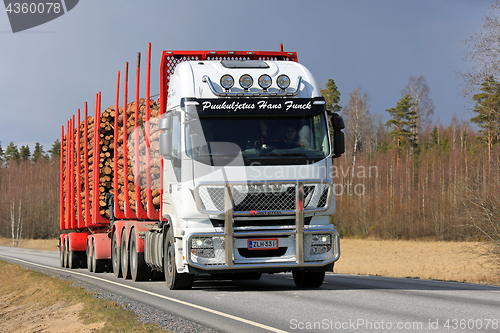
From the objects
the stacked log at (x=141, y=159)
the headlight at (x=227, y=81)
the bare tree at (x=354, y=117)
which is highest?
the bare tree at (x=354, y=117)

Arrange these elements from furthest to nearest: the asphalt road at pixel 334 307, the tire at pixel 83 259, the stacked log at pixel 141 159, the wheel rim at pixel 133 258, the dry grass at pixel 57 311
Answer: the tire at pixel 83 259 → the wheel rim at pixel 133 258 → the stacked log at pixel 141 159 → the dry grass at pixel 57 311 → the asphalt road at pixel 334 307

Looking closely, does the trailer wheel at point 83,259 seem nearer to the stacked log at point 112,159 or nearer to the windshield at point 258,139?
the stacked log at point 112,159

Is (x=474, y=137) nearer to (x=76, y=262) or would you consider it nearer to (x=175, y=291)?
(x=76, y=262)

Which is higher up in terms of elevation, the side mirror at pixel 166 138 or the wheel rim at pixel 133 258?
the side mirror at pixel 166 138

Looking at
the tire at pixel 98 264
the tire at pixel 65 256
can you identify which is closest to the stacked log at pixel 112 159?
the tire at pixel 98 264

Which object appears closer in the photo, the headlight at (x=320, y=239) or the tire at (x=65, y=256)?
the headlight at (x=320, y=239)

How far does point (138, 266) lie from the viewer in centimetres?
1359

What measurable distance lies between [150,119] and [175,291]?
4.29m

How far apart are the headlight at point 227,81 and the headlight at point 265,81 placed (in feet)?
1.69

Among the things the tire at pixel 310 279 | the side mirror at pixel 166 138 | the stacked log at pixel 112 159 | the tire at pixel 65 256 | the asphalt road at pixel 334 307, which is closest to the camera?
the asphalt road at pixel 334 307

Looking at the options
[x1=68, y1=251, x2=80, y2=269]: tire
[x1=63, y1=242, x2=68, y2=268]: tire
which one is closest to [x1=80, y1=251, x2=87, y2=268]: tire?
[x1=68, y1=251, x2=80, y2=269]: tire

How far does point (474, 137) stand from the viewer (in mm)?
79062

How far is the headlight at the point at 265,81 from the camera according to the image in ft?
34.9

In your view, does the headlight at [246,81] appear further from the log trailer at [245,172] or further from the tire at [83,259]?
the tire at [83,259]
